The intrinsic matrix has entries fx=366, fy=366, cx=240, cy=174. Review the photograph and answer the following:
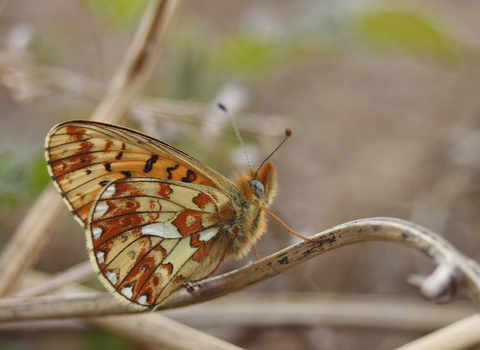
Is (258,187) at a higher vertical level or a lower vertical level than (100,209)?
higher

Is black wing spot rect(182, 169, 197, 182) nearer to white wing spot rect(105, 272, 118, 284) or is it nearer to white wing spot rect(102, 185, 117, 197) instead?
white wing spot rect(102, 185, 117, 197)

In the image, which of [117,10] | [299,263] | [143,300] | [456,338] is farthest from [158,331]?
[117,10]

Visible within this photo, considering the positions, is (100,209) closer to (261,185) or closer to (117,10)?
(261,185)

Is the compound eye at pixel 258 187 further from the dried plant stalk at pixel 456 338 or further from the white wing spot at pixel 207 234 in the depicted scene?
the dried plant stalk at pixel 456 338

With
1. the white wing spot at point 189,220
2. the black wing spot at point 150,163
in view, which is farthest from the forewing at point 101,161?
the white wing spot at point 189,220

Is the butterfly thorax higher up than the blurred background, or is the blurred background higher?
the blurred background

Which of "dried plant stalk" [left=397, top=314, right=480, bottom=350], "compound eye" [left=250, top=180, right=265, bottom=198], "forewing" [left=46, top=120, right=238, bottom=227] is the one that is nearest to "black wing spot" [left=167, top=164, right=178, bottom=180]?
"forewing" [left=46, top=120, right=238, bottom=227]
